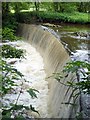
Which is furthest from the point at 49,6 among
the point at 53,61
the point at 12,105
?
the point at 12,105

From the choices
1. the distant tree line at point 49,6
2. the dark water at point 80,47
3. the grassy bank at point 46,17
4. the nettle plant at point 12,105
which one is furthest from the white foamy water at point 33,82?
the distant tree line at point 49,6

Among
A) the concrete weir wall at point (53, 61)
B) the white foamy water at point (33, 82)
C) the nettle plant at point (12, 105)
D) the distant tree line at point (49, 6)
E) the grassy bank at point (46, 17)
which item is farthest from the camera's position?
the distant tree line at point (49, 6)

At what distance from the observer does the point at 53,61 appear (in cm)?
640

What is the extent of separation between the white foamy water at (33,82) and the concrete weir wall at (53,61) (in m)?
0.12

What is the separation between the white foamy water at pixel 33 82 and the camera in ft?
16.0

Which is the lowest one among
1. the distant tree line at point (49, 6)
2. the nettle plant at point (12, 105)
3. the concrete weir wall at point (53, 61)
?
the concrete weir wall at point (53, 61)

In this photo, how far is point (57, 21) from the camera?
13617mm

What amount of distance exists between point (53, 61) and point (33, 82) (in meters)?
0.74

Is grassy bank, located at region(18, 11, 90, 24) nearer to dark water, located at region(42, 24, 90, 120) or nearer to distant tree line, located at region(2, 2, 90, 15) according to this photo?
distant tree line, located at region(2, 2, 90, 15)

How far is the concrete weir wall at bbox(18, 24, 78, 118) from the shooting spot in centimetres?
380

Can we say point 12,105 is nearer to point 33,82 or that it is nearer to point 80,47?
point 33,82

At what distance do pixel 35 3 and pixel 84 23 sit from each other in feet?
10.7

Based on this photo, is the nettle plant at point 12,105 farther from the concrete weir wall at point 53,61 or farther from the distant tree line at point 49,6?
the distant tree line at point 49,6

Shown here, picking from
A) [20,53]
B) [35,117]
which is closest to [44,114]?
Result: [35,117]
